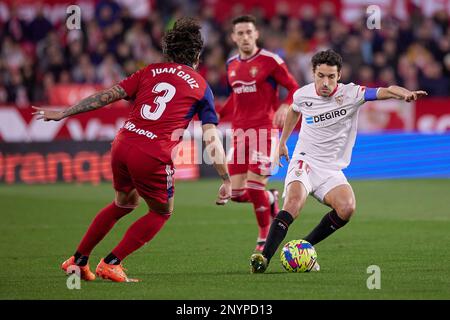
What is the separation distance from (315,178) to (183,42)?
1.92 m

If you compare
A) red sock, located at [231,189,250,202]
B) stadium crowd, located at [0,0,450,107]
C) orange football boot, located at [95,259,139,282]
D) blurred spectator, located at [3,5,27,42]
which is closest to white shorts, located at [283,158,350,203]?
orange football boot, located at [95,259,139,282]

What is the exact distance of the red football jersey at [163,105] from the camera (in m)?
7.95

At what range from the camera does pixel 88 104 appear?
792 centimetres

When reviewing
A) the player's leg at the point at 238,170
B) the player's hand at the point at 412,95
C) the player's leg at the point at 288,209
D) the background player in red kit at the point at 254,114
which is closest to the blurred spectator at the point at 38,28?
the background player in red kit at the point at 254,114

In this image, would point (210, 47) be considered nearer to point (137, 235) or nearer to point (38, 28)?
point (38, 28)

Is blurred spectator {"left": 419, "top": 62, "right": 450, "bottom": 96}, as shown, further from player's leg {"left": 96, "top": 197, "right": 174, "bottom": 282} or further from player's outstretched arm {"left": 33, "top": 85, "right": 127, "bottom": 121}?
player's outstretched arm {"left": 33, "top": 85, "right": 127, "bottom": 121}

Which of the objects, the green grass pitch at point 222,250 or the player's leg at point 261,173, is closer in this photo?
the green grass pitch at point 222,250

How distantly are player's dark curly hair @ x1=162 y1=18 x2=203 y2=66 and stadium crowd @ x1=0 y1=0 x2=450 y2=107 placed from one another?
1238cm

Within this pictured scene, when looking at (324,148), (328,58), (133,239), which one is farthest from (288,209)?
(133,239)

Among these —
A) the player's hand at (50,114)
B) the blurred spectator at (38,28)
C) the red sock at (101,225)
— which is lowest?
the red sock at (101,225)

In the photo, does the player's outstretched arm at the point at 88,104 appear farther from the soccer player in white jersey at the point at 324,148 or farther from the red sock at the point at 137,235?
the soccer player in white jersey at the point at 324,148

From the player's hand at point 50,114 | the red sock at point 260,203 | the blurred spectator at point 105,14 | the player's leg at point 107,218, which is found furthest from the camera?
the blurred spectator at point 105,14

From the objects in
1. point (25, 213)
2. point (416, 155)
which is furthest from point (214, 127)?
→ point (416, 155)
